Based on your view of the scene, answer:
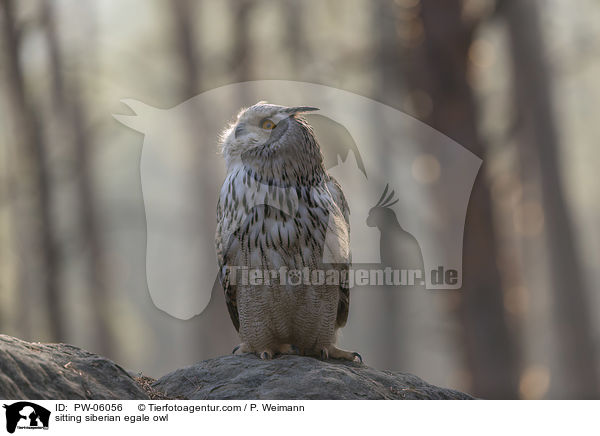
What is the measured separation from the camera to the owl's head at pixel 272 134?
10.5ft

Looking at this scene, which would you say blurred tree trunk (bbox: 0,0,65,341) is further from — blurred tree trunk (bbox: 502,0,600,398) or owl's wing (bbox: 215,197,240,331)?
blurred tree trunk (bbox: 502,0,600,398)

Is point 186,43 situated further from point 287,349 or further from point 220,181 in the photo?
point 287,349

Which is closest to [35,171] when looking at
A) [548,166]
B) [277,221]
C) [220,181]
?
[220,181]

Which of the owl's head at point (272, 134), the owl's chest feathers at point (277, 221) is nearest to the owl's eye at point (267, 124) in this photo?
the owl's head at point (272, 134)

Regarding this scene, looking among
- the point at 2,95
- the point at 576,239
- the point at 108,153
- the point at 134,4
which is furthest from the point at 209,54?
the point at 576,239

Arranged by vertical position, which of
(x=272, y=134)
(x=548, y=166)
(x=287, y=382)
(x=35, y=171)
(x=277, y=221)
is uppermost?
(x=35, y=171)

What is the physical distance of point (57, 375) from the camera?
244 centimetres

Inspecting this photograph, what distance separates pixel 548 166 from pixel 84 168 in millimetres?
6262

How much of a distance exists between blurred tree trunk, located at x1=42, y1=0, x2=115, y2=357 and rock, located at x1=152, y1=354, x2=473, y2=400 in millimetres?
6102

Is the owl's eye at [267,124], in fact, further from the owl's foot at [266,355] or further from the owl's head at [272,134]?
the owl's foot at [266,355]

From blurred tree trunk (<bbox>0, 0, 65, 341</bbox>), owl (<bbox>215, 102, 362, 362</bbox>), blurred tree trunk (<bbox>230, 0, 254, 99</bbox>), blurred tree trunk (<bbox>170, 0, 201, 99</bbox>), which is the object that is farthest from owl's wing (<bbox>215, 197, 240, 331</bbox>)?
blurred tree trunk (<bbox>0, 0, 65, 341</bbox>)

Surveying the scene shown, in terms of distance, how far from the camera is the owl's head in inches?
126

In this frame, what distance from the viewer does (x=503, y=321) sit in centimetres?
439
